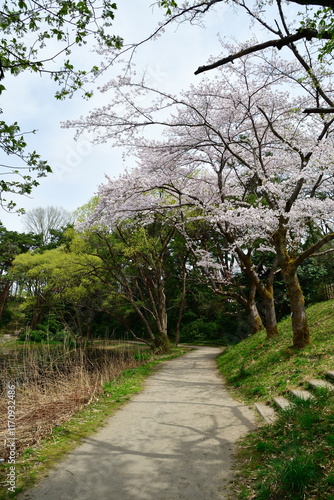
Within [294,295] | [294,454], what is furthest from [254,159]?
[294,454]

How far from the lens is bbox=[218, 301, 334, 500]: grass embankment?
2.46m

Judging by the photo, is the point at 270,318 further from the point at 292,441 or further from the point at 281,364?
the point at 292,441

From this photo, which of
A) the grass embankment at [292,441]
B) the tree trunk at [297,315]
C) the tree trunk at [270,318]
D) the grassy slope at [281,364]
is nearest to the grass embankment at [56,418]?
the grass embankment at [292,441]

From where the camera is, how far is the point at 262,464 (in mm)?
3127

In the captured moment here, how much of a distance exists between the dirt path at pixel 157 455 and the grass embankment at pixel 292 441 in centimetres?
26

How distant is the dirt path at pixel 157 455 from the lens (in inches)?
113

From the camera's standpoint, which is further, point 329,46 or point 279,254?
point 279,254

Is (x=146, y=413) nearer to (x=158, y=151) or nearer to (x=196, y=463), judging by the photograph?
(x=196, y=463)

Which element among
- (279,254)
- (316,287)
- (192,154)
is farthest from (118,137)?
(316,287)

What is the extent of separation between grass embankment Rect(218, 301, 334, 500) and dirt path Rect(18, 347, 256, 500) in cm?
26

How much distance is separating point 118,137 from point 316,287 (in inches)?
457

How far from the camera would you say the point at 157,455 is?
3.60 m

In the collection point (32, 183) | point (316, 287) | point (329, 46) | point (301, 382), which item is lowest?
→ point (301, 382)

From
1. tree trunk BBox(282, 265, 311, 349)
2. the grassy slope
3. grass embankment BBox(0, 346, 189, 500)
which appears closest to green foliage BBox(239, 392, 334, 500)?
the grassy slope
